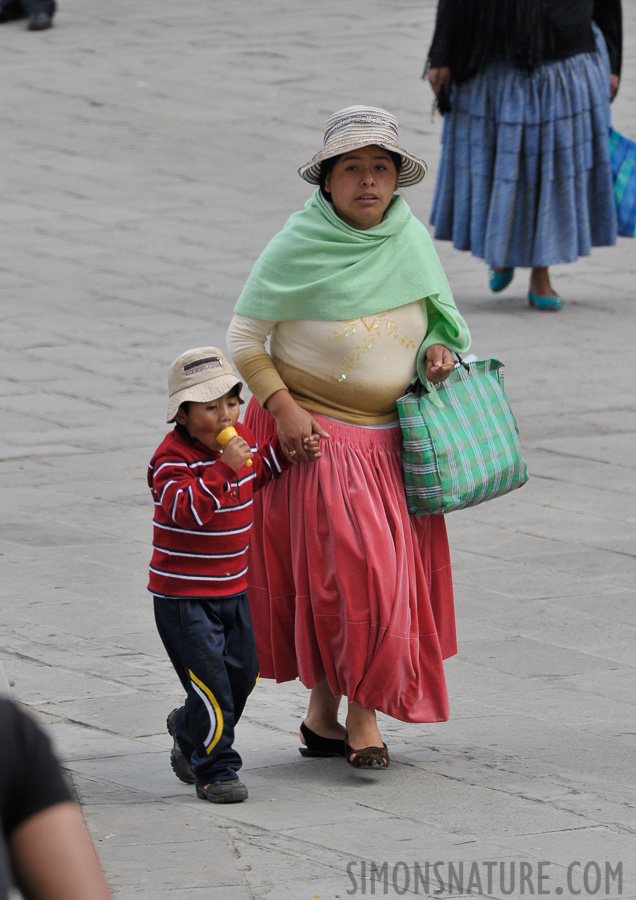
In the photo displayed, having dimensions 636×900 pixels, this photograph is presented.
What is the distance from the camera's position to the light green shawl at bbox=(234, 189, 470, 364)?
4.09 meters

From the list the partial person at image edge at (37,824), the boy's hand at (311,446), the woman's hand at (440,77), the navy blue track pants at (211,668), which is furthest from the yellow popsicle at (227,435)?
the woman's hand at (440,77)

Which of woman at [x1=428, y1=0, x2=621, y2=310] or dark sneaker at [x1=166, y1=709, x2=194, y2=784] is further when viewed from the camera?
woman at [x1=428, y1=0, x2=621, y2=310]

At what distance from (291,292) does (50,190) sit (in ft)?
28.3

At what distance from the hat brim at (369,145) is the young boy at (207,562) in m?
0.60

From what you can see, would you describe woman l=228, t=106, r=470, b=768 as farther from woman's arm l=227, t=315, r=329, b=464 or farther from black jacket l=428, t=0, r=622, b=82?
black jacket l=428, t=0, r=622, b=82

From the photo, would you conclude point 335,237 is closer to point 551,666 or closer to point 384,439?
point 384,439

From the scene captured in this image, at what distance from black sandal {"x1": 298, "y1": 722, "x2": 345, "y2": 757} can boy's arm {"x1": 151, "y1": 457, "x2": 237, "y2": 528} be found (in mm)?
827

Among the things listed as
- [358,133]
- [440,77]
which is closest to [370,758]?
[358,133]

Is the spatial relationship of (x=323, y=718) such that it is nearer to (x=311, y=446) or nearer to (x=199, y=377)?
(x=311, y=446)

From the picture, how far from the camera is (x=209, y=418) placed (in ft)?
12.7

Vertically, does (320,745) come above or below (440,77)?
below

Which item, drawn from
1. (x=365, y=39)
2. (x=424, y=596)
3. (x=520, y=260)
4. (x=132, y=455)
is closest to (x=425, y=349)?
(x=424, y=596)

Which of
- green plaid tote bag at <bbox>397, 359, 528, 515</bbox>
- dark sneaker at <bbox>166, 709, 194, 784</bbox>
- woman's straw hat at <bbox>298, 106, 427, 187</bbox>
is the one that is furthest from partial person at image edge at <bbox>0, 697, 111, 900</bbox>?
woman's straw hat at <bbox>298, 106, 427, 187</bbox>

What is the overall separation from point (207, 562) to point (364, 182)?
1.03 metres
